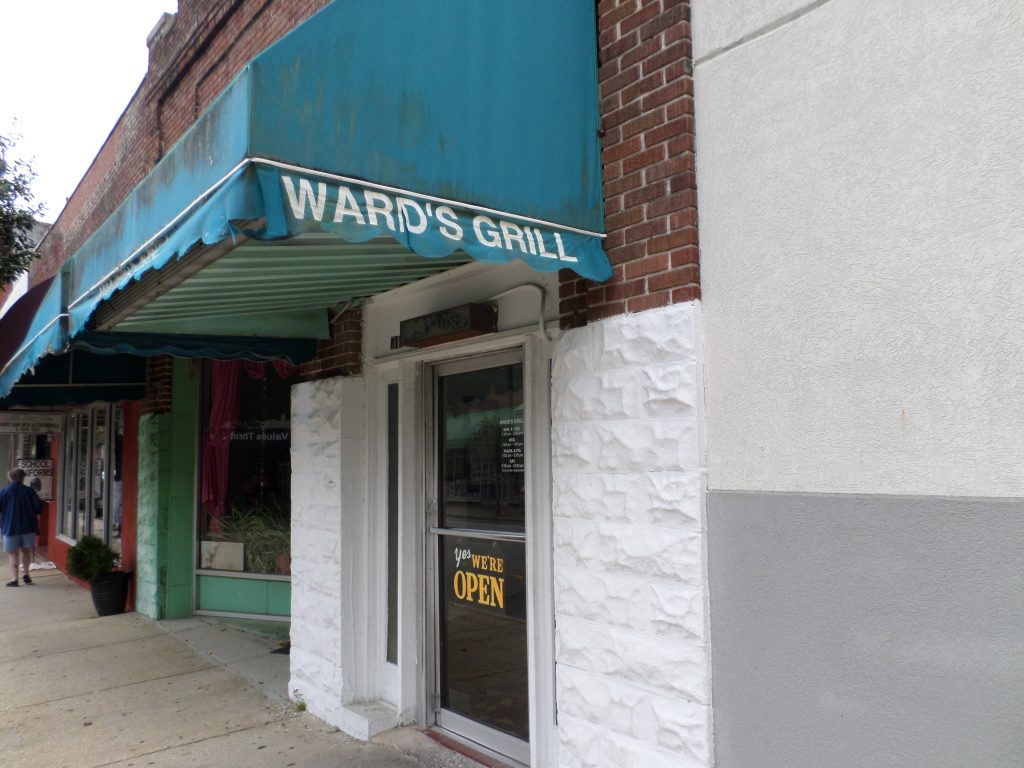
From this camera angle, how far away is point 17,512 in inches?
476

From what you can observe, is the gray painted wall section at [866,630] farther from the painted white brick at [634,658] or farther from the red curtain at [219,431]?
the red curtain at [219,431]

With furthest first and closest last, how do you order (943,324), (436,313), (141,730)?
(141,730)
(436,313)
(943,324)

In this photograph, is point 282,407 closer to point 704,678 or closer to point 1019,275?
point 704,678

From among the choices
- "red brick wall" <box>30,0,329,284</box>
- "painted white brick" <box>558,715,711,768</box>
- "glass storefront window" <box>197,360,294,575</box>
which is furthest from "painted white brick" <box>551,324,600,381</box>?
"glass storefront window" <box>197,360,294,575</box>

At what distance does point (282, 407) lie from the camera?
8.36m

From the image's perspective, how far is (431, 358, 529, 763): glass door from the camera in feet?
15.1

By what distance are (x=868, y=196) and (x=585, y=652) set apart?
2301mm

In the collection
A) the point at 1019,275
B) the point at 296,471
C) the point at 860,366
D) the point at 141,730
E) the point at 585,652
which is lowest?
the point at 141,730

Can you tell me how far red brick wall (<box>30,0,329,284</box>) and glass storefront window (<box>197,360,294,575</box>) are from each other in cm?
273

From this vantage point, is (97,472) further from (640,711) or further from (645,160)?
(645,160)

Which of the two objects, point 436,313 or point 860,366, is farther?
point 436,313

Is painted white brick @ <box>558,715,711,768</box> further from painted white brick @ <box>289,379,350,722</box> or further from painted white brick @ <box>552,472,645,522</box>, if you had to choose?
painted white brick @ <box>289,379,350,722</box>

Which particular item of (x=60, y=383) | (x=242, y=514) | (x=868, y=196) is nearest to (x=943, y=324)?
(x=868, y=196)

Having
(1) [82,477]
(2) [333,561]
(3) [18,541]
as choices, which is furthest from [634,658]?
(1) [82,477]
